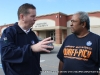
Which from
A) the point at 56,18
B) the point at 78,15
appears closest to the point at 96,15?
the point at 56,18

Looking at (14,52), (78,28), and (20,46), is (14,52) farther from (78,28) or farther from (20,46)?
(78,28)

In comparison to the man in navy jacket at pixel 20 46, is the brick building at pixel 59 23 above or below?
below

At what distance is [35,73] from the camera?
213 cm

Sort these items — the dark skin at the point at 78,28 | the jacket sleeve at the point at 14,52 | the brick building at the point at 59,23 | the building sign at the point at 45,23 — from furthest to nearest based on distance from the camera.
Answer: the building sign at the point at 45,23 < the brick building at the point at 59,23 < the dark skin at the point at 78,28 < the jacket sleeve at the point at 14,52

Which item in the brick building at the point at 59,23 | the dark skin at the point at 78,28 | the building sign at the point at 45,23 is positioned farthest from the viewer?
the building sign at the point at 45,23

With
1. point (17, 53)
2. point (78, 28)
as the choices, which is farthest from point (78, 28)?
point (17, 53)

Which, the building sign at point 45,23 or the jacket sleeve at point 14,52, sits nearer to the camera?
the jacket sleeve at point 14,52

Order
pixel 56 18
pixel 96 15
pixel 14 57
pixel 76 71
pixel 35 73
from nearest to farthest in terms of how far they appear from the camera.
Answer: pixel 14 57 → pixel 35 73 → pixel 76 71 → pixel 96 15 → pixel 56 18

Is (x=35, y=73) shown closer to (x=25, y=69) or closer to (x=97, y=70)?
(x=25, y=69)

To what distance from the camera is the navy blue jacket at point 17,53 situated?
1648 millimetres

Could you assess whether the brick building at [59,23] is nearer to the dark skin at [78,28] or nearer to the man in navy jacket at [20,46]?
the dark skin at [78,28]

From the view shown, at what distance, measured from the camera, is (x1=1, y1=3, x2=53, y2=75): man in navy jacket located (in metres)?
1.67

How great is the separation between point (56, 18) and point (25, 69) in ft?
82.8

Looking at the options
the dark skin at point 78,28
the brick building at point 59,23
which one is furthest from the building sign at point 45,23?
the dark skin at point 78,28
